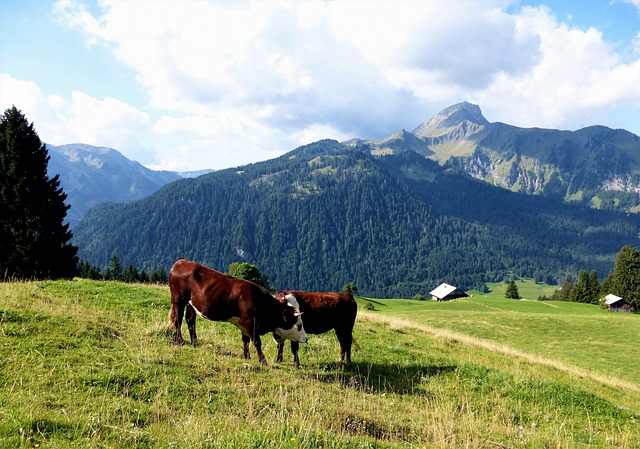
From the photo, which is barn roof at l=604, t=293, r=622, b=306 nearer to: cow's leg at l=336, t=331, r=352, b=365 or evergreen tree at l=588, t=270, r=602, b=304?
evergreen tree at l=588, t=270, r=602, b=304

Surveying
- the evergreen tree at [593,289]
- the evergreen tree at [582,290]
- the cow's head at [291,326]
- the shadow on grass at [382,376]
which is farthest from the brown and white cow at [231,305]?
the evergreen tree at [582,290]

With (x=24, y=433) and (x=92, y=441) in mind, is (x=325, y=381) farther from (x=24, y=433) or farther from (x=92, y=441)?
(x=24, y=433)

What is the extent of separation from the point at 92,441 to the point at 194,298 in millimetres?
6148

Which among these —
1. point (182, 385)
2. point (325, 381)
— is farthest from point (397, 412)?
point (182, 385)

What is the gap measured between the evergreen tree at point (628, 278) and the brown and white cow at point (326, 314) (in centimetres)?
11657

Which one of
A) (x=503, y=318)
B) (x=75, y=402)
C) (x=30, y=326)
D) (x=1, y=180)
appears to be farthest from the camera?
(x=503, y=318)

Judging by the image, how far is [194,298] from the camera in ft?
38.5

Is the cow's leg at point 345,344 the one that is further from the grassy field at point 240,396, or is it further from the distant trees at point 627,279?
the distant trees at point 627,279

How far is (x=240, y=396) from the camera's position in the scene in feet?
27.5

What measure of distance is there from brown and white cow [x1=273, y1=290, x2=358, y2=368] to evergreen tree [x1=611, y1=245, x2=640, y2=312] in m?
117

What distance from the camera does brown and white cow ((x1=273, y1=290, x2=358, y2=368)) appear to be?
44.3ft

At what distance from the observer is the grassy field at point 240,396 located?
20.5 feet

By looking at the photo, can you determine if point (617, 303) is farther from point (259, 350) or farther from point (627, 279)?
point (259, 350)

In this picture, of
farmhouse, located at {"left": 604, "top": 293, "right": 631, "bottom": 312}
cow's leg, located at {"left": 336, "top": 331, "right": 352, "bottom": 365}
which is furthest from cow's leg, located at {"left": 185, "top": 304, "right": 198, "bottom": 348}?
farmhouse, located at {"left": 604, "top": 293, "right": 631, "bottom": 312}
